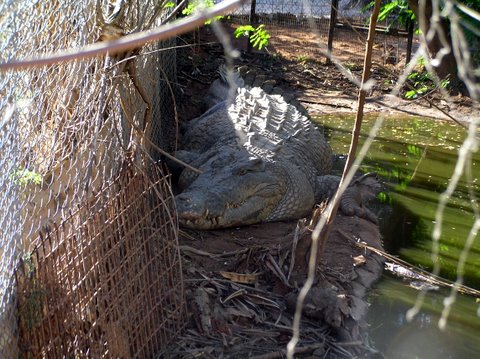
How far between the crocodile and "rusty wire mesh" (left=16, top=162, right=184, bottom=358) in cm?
137

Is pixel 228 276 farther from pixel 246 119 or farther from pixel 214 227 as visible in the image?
pixel 246 119

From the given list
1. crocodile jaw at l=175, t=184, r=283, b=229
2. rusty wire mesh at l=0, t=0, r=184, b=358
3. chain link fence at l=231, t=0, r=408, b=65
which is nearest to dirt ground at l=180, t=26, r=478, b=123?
chain link fence at l=231, t=0, r=408, b=65

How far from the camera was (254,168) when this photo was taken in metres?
5.68

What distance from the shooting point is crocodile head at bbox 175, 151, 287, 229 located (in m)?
5.16

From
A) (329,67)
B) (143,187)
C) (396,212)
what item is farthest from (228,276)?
(329,67)

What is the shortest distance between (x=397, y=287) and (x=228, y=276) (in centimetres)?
130

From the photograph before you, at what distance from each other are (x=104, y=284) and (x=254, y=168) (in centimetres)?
288

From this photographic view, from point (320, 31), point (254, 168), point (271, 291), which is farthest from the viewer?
point (320, 31)

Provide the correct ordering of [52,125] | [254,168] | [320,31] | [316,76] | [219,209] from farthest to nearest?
[320,31], [316,76], [254,168], [219,209], [52,125]

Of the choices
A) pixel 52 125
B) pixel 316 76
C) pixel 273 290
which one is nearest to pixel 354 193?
pixel 273 290

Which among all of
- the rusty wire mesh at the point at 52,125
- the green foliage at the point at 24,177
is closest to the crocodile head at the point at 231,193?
the rusty wire mesh at the point at 52,125

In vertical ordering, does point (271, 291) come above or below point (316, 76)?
below

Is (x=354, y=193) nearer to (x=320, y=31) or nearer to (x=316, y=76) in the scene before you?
(x=316, y=76)

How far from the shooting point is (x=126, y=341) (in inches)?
121
